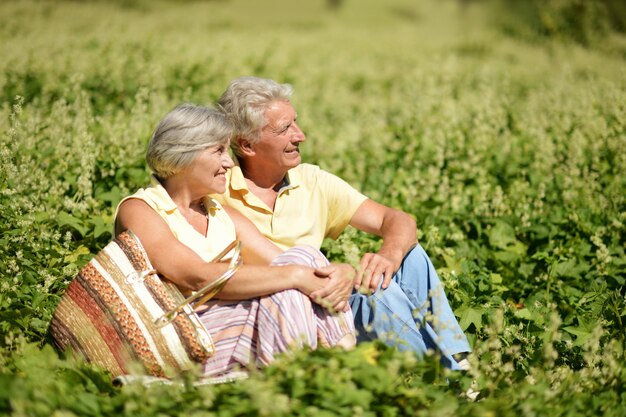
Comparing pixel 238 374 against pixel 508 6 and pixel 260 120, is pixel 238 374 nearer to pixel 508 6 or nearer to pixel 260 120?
pixel 260 120

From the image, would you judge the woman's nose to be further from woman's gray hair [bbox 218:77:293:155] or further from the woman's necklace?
woman's gray hair [bbox 218:77:293:155]

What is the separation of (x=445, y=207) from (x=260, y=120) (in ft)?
6.63

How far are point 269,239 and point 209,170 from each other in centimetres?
63

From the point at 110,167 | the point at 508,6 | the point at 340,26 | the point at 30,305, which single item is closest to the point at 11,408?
the point at 30,305

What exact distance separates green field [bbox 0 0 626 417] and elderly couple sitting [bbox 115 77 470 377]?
30 centimetres

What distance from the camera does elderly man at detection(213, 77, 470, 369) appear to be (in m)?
3.68

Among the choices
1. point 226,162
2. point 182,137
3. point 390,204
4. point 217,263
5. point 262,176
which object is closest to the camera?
point 217,263

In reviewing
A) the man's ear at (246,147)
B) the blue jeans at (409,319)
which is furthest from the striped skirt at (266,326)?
the man's ear at (246,147)

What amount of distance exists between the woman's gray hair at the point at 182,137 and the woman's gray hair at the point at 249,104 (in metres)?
0.47

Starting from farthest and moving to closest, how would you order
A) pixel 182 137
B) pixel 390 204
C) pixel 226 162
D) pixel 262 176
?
pixel 390 204, pixel 262 176, pixel 226 162, pixel 182 137

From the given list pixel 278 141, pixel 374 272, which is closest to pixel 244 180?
pixel 278 141

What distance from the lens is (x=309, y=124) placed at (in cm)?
801

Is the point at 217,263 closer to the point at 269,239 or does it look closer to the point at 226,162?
the point at 226,162

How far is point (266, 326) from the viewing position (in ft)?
10.3
